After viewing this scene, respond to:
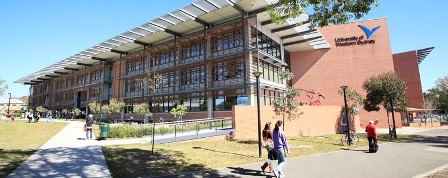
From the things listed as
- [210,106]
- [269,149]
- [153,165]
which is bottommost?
[153,165]

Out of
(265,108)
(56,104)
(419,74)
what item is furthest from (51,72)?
(419,74)

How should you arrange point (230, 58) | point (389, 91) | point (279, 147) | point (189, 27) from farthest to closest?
point (189, 27) < point (230, 58) < point (389, 91) < point (279, 147)

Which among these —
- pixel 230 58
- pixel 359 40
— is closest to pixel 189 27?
pixel 230 58

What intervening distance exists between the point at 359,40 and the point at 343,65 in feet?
12.6

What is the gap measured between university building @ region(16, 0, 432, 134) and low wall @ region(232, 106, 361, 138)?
0.41m

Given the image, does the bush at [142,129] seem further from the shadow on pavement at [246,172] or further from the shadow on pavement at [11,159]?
the shadow on pavement at [246,172]

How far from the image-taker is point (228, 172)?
9680 millimetres

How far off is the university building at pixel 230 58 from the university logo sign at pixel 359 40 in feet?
0.39

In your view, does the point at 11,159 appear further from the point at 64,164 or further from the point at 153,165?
the point at 153,165

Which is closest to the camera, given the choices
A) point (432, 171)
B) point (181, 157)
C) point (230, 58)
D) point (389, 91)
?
point (432, 171)

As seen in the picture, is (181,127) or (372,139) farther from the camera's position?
(181,127)

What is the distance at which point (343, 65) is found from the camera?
3725 centimetres

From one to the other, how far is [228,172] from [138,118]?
32527 mm

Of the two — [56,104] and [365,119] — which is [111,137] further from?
[56,104]
